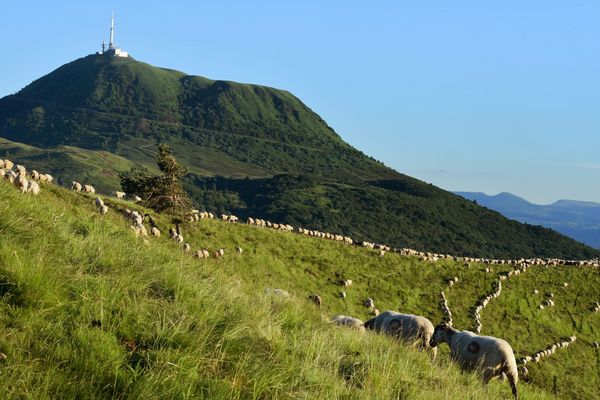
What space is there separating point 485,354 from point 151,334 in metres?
12.8

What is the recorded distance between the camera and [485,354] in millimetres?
17656

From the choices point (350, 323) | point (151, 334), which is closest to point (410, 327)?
point (350, 323)

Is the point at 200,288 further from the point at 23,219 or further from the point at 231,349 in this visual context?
the point at 23,219

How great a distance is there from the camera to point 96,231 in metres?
11.2

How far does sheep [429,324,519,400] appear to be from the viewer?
1727cm

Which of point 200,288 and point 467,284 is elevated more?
point 200,288

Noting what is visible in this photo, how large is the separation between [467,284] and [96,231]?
34533 millimetres

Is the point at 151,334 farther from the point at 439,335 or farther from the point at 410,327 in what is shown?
the point at 439,335

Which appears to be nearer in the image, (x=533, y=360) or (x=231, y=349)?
(x=231, y=349)

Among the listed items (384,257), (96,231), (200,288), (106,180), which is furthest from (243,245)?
(106,180)

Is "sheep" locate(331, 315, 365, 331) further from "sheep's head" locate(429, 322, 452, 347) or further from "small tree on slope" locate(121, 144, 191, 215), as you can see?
"small tree on slope" locate(121, 144, 191, 215)

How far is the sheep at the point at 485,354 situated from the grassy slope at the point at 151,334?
6056 millimetres

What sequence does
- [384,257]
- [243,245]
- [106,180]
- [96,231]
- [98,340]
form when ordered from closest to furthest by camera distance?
[98,340] → [96,231] → [243,245] → [384,257] → [106,180]

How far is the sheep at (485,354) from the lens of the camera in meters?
17.3
